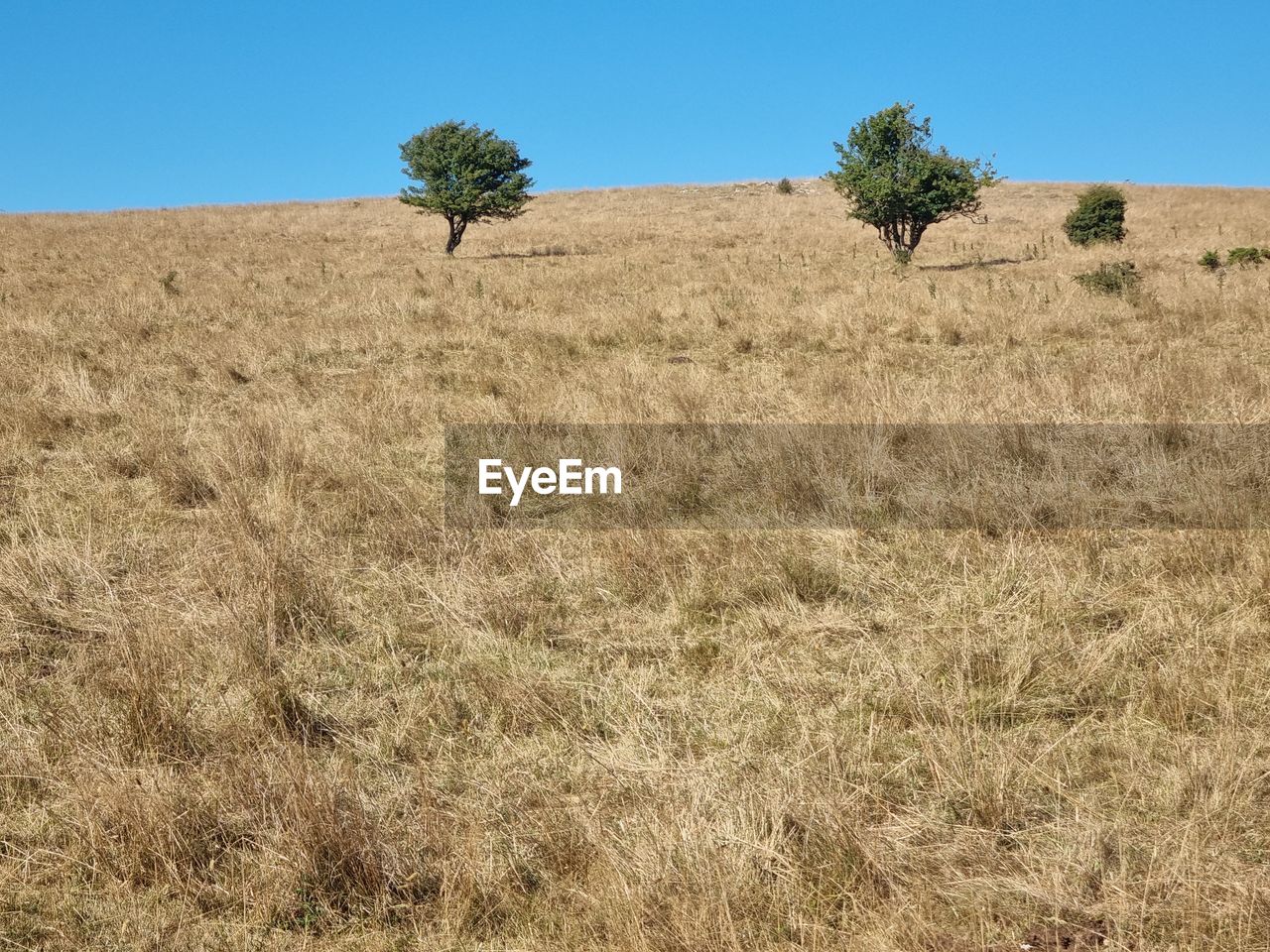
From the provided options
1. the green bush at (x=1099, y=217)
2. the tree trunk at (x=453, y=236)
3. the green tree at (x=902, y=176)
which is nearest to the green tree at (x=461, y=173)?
the tree trunk at (x=453, y=236)

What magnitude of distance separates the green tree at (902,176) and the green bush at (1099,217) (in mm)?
4095

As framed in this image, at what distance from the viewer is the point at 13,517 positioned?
17.5ft

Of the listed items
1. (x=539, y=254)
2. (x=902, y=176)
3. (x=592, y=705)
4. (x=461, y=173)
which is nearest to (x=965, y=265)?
(x=902, y=176)

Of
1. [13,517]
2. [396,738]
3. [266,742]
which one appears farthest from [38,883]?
[13,517]

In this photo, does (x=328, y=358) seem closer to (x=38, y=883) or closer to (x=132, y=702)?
(x=132, y=702)

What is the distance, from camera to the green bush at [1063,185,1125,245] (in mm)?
21797

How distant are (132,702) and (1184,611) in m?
4.31

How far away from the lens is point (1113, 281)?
518 inches

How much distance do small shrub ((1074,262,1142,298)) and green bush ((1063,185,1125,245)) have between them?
9404 millimetres

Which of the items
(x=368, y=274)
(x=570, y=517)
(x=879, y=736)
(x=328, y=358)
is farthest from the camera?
(x=368, y=274)

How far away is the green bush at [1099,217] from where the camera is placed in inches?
858
